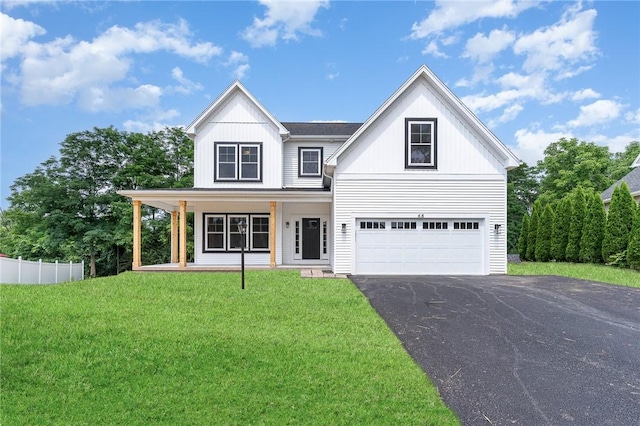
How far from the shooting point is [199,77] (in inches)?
675

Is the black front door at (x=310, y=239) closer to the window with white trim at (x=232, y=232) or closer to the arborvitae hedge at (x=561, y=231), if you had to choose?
the window with white trim at (x=232, y=232)

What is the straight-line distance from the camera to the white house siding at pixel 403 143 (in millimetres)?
12586

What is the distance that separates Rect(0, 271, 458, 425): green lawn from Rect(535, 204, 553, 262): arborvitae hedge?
15722 millimetres

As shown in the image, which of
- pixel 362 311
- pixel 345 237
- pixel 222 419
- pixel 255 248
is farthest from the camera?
pixel 255 248

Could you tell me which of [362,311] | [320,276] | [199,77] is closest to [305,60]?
[199,77]

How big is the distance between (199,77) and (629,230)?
64.5ft

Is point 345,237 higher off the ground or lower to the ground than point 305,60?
lower

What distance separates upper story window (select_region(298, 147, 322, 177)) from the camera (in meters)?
16.1

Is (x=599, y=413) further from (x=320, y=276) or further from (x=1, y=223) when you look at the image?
(x=1, y=223)

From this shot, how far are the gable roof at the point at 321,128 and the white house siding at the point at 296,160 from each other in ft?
1.40

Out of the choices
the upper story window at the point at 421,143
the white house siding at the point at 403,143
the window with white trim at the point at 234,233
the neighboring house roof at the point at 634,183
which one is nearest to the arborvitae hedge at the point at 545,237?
the neighboring house roof at the point at 634,183

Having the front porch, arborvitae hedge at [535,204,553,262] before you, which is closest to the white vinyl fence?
the front porch

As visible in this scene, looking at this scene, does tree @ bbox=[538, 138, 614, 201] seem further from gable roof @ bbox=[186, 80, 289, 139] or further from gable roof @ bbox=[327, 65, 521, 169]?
gable roof @ bbox=[186, 80, 289, 139]

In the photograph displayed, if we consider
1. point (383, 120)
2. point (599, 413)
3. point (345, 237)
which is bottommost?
point (599, 413)
